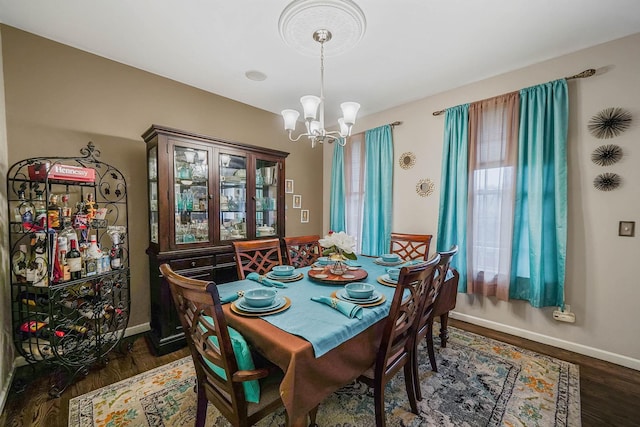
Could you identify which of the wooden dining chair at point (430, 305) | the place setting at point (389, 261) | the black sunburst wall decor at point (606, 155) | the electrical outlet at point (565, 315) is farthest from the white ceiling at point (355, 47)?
the electrical outlet at point (565, 315)

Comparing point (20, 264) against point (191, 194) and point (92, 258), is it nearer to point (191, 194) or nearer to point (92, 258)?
point (92, 258)

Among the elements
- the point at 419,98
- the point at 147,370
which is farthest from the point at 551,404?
the point at 419,98

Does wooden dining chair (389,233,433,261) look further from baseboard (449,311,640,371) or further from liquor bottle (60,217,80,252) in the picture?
liquor bottle (60,217,80,252)

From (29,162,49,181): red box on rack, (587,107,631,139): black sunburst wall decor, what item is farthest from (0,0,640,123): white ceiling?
(29,162,49,181): red box on rack

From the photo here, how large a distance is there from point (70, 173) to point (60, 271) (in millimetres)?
725

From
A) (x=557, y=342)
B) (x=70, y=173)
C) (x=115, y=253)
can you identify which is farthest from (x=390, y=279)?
(x=70, y=173)

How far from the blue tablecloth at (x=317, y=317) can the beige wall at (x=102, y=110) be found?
5.74ft

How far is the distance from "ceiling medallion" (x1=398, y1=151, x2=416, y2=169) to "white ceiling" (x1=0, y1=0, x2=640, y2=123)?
0.83 meters

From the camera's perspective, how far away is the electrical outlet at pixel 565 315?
2.32m

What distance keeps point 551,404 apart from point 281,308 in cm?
191

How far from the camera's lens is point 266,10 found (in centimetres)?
184

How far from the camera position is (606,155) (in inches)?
85.8

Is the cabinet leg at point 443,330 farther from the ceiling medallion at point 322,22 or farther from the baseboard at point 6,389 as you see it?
the baseboard at point 6,389

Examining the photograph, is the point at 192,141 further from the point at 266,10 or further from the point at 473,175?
the point at 473,175
